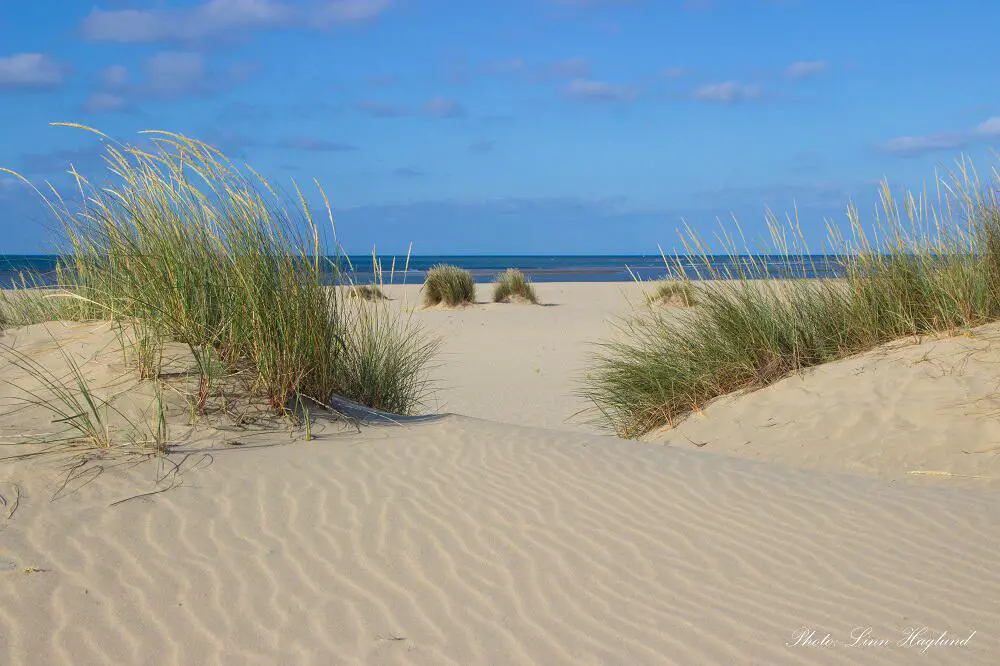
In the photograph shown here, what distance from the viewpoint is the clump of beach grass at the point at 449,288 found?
19.0 metres

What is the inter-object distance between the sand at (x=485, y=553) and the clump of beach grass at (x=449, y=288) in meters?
13.8

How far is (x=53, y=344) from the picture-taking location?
16.9 ft

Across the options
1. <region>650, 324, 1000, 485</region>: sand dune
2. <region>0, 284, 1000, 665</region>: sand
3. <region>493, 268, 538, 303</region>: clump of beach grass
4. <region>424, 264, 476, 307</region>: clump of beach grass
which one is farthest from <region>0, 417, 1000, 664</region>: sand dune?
<region>493, 268, 538, 303</region>: clump of beach grass

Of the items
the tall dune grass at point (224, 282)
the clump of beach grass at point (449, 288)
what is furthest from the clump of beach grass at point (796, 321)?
the clump of beach grass at point (449, 288)

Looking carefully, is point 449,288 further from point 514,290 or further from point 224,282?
point 224,282

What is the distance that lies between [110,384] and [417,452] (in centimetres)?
173

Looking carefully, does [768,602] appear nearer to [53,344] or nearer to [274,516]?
[274,516]

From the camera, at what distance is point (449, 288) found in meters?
18.9

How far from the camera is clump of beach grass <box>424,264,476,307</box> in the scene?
1897cm

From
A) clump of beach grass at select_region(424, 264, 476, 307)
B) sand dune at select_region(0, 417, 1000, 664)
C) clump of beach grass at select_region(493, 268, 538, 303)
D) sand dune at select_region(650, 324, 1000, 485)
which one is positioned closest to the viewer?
sand dune at select_region(0, 417, 1000, 664)

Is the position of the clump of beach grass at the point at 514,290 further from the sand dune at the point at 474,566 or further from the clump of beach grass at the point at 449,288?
the sand dune at the point at 474,566

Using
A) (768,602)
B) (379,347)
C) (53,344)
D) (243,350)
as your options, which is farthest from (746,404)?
(53,344)

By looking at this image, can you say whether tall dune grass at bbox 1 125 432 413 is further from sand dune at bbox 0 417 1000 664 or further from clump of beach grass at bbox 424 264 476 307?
clump of beach grass at bbox 424 264 476 307

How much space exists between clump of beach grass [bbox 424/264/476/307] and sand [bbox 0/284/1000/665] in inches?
544
